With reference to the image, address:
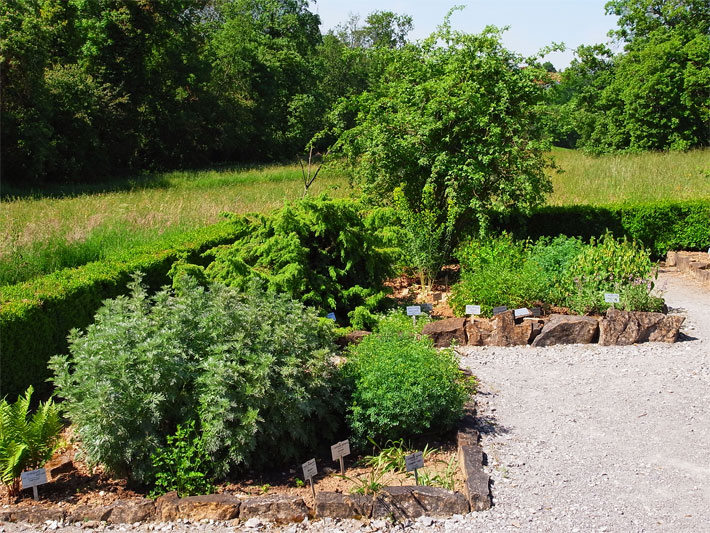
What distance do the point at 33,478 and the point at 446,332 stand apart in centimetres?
400

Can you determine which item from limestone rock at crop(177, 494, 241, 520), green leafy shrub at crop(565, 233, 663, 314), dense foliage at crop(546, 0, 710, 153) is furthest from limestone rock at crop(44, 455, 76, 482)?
dense foliage at crop(546, 0, 710, 153)

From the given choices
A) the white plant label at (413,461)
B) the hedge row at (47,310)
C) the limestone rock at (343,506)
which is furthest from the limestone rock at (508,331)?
the hedge row at (47,310)

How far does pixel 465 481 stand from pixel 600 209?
8.28 metres

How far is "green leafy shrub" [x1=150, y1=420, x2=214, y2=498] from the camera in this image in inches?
142

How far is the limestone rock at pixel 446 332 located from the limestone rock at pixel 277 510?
3.08 metres

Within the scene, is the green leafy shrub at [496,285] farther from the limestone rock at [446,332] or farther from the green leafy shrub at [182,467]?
the green leafy shrub at [182,467]

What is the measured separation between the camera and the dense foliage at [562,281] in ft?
22.4

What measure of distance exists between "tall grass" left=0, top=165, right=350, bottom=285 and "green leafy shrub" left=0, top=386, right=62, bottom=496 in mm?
3146

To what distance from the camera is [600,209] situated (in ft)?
35.4

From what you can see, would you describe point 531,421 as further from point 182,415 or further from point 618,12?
point 618,12

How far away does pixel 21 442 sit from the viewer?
3.70 metres

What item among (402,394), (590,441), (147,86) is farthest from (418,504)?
(147,86)

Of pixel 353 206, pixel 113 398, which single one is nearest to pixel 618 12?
pixel 353 206

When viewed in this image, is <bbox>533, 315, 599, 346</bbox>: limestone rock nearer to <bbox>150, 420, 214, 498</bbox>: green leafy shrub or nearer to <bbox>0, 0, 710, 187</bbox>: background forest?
<bbox>150, 420, 214, 498</bbox>: green leafy shrub
